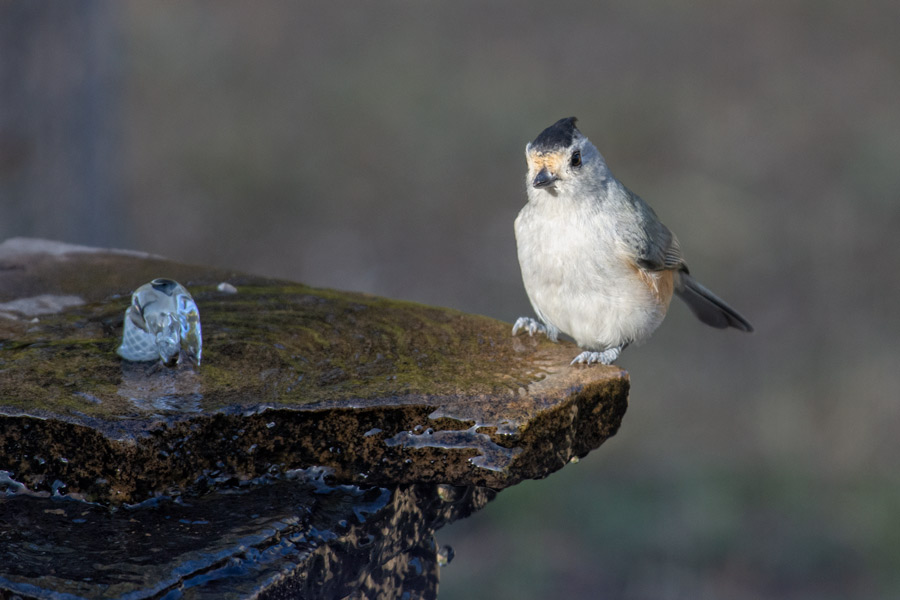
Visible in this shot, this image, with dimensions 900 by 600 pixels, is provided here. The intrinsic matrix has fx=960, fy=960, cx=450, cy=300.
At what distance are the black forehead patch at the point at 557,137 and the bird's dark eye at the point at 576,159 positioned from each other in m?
0.06

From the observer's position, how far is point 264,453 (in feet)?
7.63

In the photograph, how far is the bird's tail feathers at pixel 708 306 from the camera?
406cm

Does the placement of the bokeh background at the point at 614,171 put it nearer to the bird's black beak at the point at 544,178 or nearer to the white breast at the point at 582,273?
the white breast at the point at 582,273

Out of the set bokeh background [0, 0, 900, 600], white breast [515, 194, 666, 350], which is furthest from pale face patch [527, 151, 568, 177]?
bokeh background [0, 0, 900, 600]

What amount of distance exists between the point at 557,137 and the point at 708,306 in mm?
1364

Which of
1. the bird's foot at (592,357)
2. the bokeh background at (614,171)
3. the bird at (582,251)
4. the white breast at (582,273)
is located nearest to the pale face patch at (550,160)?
the bird at (582,251)

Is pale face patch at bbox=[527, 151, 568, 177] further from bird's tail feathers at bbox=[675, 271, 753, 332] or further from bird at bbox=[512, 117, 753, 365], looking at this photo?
bird's tail feathers at bbox=[675, 271, 753, 332]

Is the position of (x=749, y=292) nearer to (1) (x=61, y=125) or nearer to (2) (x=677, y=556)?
(2) (x=677, y=556)

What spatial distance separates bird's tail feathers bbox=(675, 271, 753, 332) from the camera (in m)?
4.06

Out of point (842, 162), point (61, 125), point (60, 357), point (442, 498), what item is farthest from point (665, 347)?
point (60, 357)

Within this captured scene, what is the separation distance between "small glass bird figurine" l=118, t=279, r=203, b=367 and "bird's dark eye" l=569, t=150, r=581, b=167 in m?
1.36

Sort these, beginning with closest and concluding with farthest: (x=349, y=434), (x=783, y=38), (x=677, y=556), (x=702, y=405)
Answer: (x=349, y=434)
(x=677, y=556)
(x=702, y=405)
(x=783, y=38)

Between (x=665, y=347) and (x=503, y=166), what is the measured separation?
9.32ft

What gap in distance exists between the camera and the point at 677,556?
5219 mm
